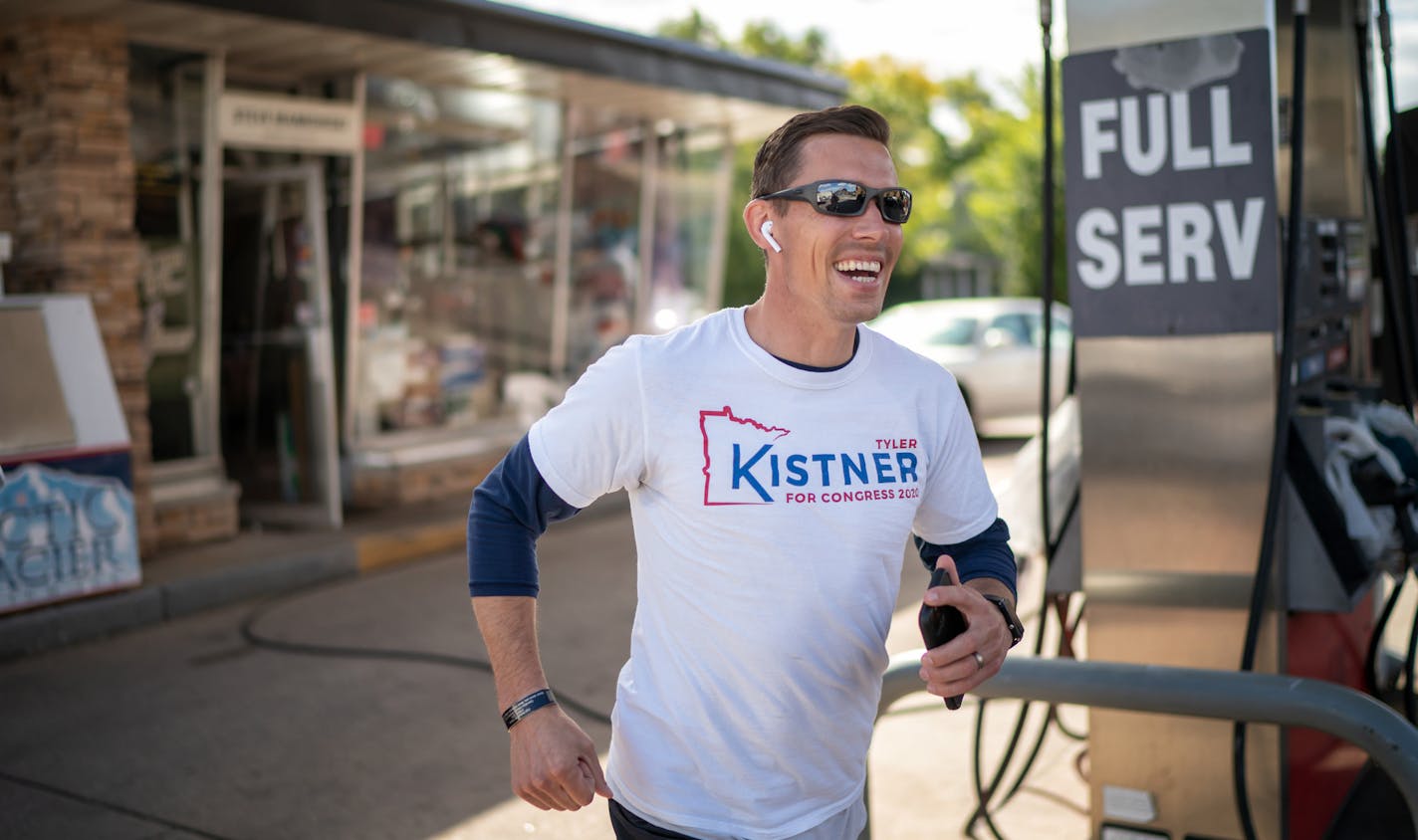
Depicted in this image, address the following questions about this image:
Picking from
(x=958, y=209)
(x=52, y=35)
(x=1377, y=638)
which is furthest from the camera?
(x=958, y=209)

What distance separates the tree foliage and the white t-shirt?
24.4 meters

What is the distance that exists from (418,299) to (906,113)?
2980cm

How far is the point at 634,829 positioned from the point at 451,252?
397 inches

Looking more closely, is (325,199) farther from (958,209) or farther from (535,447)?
(958,209)

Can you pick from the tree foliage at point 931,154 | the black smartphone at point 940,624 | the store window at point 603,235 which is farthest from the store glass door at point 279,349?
the tree foliage at point 931,154

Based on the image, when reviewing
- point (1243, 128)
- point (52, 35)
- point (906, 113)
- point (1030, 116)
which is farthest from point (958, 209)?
point (1243, 128)

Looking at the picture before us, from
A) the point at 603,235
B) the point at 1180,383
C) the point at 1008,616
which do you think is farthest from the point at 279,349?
the point at 1008,616

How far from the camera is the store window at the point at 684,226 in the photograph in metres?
14.0

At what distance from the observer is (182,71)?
365 inches

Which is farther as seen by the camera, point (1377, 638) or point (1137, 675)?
point (1377, 638)

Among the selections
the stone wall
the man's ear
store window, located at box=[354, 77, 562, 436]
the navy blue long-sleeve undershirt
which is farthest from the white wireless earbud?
store window, located at box=[354, 77, 562, 436]

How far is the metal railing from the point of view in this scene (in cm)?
237

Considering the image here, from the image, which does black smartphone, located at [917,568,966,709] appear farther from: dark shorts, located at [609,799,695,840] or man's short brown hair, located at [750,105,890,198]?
man's short brown hair, located at [750,105,890,198]

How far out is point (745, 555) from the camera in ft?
7.32
